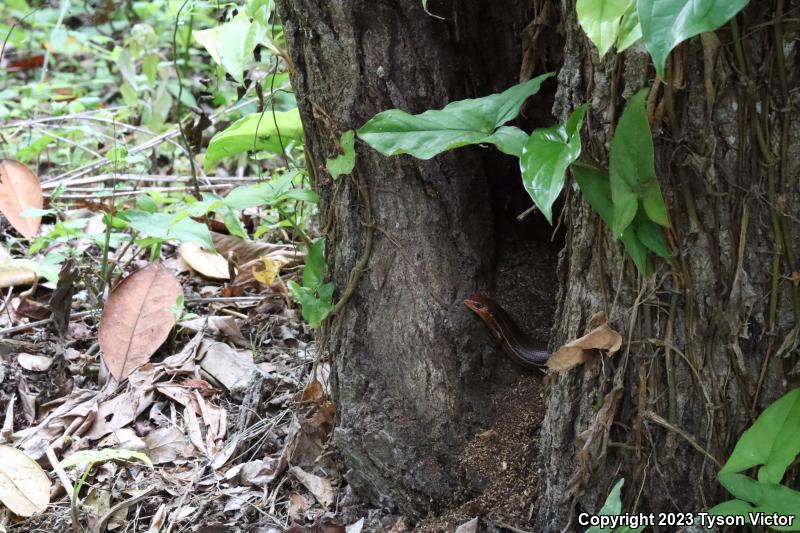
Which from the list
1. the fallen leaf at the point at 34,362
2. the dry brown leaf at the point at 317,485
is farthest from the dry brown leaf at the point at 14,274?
the dry brown leaf at the point at 317,485

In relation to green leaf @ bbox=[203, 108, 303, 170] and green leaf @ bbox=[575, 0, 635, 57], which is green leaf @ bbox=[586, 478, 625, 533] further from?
green leaf @ bbox=[203, 108, 303, 170]

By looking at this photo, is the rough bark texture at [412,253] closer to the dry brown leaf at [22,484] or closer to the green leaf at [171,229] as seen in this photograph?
the green leaf at [171,229]

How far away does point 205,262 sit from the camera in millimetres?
3508

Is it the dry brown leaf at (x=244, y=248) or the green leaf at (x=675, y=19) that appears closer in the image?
the green leaf at (x=675, y=19)

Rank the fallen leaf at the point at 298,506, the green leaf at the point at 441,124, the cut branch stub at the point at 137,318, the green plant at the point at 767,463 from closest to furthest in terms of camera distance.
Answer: the green plant at the point at 767,463 < the green leaf at the point at 441,124 < the fallen leaf at the point at 298,506 < the cut branch stub at the point at 137,318

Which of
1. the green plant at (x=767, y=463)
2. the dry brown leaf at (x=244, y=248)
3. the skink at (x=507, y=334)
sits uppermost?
the dry brown leaf at (x=244, y=248)

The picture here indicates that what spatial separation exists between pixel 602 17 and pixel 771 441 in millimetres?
930

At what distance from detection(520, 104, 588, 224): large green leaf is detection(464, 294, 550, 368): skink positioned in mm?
740

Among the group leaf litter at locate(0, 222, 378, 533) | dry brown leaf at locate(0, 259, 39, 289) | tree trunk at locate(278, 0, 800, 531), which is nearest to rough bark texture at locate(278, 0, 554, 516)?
tree trunk at locate(278, 0, 800, 531)

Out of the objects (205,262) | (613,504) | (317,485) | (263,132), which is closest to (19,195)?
(205,262)

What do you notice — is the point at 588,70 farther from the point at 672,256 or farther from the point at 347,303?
the point at 347,303

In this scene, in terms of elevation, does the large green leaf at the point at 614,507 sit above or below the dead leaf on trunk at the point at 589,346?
below

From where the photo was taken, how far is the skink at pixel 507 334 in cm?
221

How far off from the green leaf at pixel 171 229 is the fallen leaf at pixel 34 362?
78 cm
